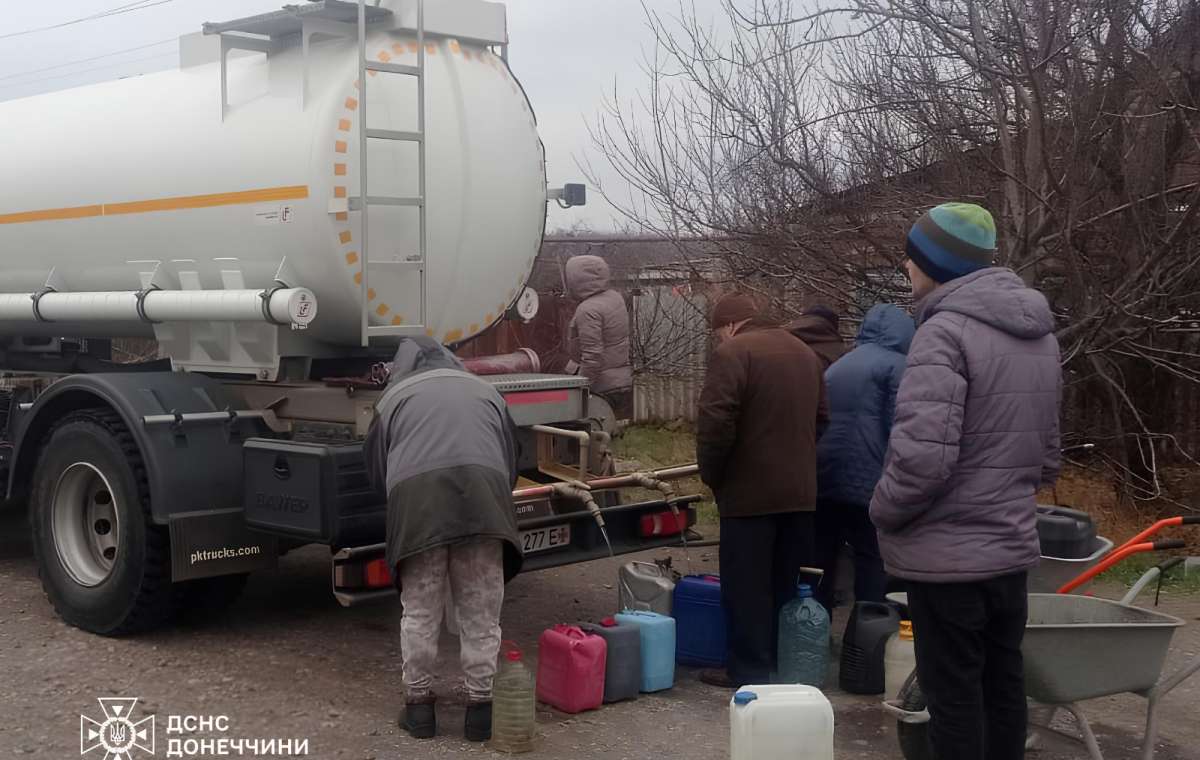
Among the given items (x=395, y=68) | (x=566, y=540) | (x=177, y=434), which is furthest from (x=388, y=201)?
(x=566, y=540)

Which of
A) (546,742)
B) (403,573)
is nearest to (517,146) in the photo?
(403,573)

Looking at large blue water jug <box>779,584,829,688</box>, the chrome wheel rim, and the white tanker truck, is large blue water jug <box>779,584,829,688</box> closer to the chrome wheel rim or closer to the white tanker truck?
the white tanker truck

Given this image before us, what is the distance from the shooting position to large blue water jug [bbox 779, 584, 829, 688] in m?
6.01

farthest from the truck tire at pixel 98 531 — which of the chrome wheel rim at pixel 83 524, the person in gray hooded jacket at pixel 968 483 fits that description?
the person in gray hooded jacket at pixel 968 483

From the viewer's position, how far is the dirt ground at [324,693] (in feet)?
17.4

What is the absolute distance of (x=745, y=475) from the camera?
237 inches

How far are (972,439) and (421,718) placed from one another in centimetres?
257

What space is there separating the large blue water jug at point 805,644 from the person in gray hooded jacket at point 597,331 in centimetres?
320

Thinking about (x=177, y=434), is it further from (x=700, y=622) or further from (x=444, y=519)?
(x=700, y=622)

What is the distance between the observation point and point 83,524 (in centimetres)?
709

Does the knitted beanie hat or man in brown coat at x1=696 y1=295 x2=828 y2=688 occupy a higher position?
the knitted beanie hat

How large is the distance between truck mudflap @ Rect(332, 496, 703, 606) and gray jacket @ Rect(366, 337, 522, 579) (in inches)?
19.8

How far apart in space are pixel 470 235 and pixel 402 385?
1549 mm

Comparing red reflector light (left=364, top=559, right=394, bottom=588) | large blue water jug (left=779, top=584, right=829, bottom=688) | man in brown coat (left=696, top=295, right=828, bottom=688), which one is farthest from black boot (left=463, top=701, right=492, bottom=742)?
large blue water jug (left=779, top=584, right=829, bottom=688)
